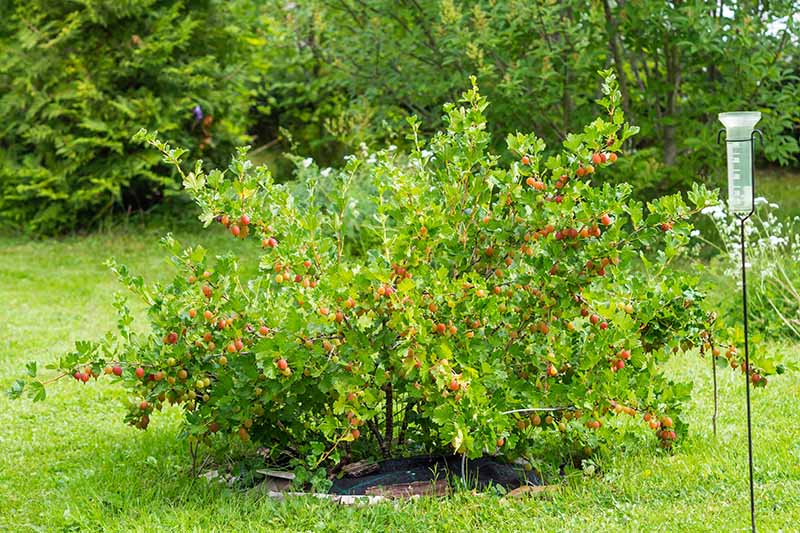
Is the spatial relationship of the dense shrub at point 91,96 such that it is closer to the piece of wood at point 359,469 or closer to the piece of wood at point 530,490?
the piece of wood at point 359,469

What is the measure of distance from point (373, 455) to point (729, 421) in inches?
60.4

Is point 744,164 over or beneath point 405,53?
beneath

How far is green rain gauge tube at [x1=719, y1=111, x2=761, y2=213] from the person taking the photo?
9.21ft

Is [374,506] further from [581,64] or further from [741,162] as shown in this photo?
[581,64]

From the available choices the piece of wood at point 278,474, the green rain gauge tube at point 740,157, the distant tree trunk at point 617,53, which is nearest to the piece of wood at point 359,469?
the piece of wood at point 278,474

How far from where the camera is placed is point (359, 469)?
330 centimetres

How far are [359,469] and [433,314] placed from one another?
0.63 m

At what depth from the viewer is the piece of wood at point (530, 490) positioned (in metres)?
Answer: 3.18

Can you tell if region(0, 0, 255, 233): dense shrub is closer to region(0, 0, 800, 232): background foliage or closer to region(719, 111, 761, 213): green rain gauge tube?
region(0, 0, 800, 232): background foliage

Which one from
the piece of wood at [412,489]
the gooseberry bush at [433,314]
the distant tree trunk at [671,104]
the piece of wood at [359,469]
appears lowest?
the piece of wood at [412,489]

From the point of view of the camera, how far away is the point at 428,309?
309 cm

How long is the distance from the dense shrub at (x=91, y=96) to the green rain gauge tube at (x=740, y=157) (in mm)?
6772

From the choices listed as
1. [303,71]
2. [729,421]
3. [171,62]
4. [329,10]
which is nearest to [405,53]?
[329,10]

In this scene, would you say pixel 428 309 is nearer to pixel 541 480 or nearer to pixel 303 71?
pixel 541 480
